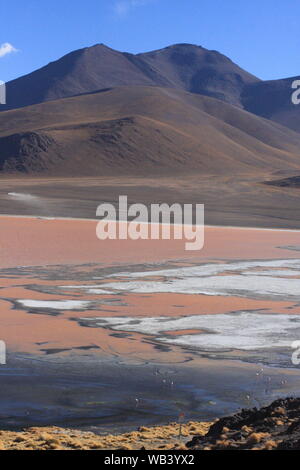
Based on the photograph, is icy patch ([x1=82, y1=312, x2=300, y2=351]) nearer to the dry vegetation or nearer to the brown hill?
the dry vegetation

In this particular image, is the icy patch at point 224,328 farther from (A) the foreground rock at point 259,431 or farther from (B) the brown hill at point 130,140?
(B) the brown hill at point 130,140

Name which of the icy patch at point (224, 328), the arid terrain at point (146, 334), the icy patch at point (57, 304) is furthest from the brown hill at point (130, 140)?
the icy patch at point (224, 328)

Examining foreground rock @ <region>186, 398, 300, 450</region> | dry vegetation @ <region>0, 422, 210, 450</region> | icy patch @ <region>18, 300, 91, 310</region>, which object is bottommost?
dry vegetation @ <region>0, 422, 210, 450</region>

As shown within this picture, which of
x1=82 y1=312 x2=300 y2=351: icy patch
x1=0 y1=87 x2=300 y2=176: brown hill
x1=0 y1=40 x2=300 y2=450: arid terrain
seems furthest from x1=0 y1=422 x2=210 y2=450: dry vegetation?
x1=0 y1=87 x2=300 y2=176: brown hill

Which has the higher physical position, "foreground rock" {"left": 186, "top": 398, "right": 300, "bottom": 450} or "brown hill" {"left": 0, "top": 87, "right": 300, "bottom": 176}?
"brown hill" {"left": 0, "top": 87, "right": 300, "bottom": 176}

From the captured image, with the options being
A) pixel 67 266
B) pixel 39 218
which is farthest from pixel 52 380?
pixel 39 218

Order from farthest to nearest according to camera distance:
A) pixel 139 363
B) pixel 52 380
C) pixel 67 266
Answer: pixel 67 266, pixel 139 363, pixel 52 380
